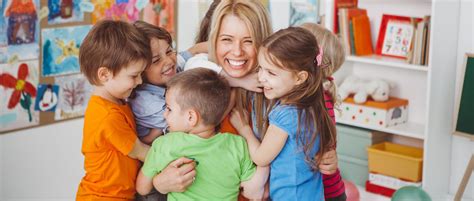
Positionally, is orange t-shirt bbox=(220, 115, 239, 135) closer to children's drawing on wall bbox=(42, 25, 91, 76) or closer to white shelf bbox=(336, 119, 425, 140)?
children's drawing on wall bbox=(42, 25, 91, 76)

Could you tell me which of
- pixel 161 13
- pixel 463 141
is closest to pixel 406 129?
pixel 463 141

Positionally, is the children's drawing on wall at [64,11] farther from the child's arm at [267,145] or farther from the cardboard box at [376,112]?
the child's arm at [267,145]

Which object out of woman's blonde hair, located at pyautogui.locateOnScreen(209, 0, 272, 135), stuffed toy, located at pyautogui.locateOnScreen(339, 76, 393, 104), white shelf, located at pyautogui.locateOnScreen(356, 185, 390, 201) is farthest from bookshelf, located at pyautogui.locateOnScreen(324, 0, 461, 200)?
woman's blonde hair, located at pyautogui.locateOnScreen(209, 0, 272, 135)

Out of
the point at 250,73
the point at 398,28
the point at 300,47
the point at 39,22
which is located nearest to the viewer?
the point at 300,47

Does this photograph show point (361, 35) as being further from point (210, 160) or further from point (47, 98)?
point (210, 160)

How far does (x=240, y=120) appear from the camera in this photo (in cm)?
216

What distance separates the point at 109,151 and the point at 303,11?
314cm

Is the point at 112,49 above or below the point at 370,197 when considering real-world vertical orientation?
above

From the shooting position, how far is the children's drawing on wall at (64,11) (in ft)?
12.6

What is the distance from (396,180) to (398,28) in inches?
37.4

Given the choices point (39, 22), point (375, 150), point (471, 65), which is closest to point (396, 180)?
point (375, 150)

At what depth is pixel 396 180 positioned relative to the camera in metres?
4.34

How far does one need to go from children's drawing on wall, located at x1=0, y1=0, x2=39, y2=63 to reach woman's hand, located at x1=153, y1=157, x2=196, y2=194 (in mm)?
1900

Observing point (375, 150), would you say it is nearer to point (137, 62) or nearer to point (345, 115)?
point (345, 115)
